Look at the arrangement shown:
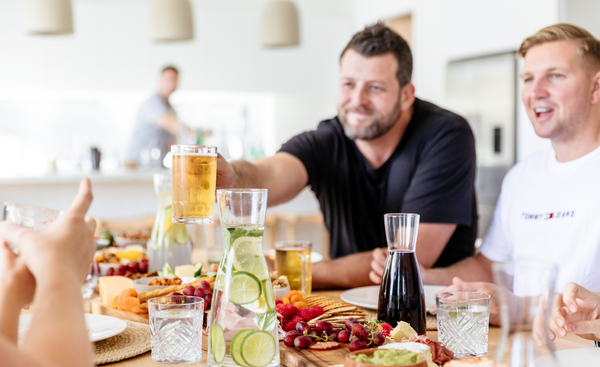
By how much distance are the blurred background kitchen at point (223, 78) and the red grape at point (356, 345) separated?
3.04m

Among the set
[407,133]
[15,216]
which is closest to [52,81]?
[407,133]

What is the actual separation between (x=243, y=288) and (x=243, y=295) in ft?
0.03

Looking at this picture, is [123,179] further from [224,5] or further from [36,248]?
[36,248]

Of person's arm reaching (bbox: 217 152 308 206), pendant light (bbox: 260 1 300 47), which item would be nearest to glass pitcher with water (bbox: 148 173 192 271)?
person's arm reaching (bbox: 217 152 308 206)

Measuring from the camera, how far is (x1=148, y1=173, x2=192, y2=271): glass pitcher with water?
1745 millimetres

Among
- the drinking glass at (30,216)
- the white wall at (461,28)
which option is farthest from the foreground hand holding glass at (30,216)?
the white wall at (461,28)

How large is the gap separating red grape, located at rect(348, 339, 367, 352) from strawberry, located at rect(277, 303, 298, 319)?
202 mm

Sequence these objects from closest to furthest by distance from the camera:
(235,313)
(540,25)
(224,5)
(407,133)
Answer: (235,313) → (407,133) → (540,25) → (224,5)

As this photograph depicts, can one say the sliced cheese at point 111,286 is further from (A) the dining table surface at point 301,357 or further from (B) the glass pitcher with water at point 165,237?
(A) the dining table surface at point 301,357

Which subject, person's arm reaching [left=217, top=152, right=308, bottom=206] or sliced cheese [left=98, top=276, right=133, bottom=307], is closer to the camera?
sliced cheese [left=98, top=276, right=133, bottom=307]

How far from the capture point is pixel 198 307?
1039mm

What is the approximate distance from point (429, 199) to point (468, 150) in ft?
0.78

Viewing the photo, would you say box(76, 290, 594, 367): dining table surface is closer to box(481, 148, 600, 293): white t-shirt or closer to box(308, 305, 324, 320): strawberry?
box(308, 305, 324, 320): strawberry

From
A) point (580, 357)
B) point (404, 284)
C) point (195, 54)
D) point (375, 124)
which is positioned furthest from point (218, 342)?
point (195, 54)
